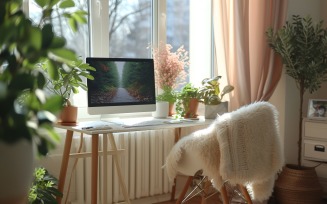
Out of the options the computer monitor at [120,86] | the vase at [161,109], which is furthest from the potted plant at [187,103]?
the computer monitor at [120,86]

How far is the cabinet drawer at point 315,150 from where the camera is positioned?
9.80ft

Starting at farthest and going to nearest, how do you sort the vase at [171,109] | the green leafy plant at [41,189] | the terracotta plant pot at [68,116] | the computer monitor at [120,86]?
the vase at [171,109], the computer monitor at [120,86], the terracotta plant pot at [68,116], the green leafy plant at [41,189]

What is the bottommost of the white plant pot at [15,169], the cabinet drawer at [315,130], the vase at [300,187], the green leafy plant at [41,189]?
the vase at [300,187]

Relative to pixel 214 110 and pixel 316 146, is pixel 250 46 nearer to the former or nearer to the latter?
pixel 214 110

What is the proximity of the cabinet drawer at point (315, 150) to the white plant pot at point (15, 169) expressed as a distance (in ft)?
9.10

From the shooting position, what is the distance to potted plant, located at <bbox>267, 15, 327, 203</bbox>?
2861mm

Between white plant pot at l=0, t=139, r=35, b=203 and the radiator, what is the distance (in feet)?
6.80

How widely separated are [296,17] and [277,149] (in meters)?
1.39

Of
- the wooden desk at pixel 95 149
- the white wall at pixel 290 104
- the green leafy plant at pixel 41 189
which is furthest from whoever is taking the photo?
the white wall at pixel 290 104

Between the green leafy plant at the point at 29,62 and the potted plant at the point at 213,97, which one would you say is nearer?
the green leafy plant at the point at 29,62

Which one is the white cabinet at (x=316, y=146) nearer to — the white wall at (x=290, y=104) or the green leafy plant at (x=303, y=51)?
the white wall at (x=290, y=104)

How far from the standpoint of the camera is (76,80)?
7.64ft

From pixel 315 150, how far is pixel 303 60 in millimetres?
746

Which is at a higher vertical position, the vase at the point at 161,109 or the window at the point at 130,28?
the window at the point at 130,28
